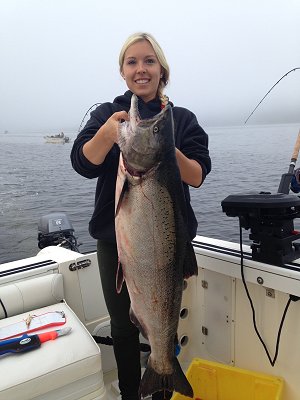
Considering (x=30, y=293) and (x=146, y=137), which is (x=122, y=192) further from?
(x=30, y=293)

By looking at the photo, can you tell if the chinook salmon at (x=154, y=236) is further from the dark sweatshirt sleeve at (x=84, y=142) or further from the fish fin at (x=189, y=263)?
the dark sweatshirt sleeve at (x=84, y=142)

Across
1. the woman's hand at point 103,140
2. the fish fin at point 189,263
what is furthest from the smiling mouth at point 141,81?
the fish fin at point 189,263

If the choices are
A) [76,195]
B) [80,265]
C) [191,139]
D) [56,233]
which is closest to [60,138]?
[76,195]

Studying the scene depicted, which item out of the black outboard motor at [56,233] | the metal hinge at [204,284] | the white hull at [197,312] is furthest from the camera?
the black outboard motor at [56,233]

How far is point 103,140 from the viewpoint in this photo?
200cm

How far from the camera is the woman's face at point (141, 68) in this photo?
2.26 meters

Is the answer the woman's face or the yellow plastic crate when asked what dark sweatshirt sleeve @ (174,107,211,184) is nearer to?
the woman's face

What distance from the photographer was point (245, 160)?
23984 millimetres

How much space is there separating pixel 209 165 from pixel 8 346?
1.80 m

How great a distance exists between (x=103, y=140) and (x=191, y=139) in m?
0.67

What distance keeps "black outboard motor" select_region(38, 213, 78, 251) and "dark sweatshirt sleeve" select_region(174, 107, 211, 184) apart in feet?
9.75

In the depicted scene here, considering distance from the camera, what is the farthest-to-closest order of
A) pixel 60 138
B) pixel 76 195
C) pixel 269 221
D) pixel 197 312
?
1. pixel 60 138
2. pixel 76 195
3. pixel 197 312
4. pixel 269 221

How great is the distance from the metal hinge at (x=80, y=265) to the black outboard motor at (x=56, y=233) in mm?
1479

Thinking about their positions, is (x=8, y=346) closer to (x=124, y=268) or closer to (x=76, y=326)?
(x=76, y=326)
